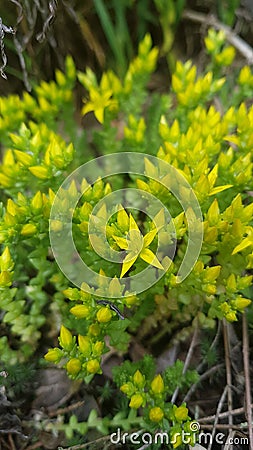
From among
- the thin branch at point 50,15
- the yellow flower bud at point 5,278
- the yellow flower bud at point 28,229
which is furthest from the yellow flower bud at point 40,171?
the thin branch at point 50,15

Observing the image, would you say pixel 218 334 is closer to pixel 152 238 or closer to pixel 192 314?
pixel 192 314

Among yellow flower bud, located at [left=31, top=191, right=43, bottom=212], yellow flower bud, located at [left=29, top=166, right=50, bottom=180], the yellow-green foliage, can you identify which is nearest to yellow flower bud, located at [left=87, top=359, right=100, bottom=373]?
the yellow-green foliage

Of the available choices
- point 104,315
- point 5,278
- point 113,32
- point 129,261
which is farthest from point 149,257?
point 113,32

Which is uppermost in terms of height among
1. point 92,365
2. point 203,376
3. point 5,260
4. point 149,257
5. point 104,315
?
point 5,260

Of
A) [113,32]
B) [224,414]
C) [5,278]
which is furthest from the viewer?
[113,32]

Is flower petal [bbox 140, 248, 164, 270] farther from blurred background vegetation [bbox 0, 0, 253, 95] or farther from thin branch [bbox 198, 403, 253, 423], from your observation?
blurred background vegetation [bbox 0, 0, 253, 95]

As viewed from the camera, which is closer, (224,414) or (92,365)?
(92,365)

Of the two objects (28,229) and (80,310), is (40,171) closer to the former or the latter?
(28,229)
